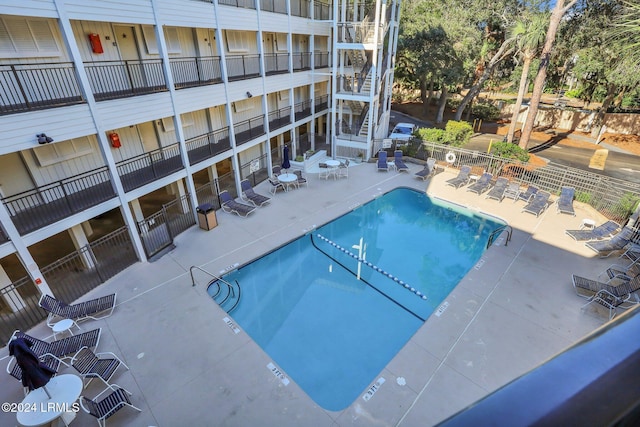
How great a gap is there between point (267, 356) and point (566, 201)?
15.4m

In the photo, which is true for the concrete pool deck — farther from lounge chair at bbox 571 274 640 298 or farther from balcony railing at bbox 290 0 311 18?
balcony railing at bbox 290 0 311 18

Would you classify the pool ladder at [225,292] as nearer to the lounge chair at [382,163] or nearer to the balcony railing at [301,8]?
the lounge chair at [382,163]

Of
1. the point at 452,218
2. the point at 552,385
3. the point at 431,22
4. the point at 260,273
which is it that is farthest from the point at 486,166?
Result: the point at 552,385

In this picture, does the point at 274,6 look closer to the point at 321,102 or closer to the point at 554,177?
the point at 321,102

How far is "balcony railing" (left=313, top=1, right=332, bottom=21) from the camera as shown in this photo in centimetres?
2191

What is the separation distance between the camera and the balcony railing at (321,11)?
2191 centimetres

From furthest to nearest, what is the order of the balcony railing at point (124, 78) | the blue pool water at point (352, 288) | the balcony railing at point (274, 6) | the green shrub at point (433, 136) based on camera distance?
the green shrub at point (433, 136) → the balcony railing at point (274, 6) → the balcony railing at point (124, 78) → the blue pool water at point (352, 288)

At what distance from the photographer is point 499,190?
17156 mm

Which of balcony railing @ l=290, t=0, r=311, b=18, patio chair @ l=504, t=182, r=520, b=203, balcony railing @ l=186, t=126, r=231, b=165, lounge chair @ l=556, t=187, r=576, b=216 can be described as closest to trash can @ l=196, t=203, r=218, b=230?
balcony railing @ l=186, t=126, r=231, b=165

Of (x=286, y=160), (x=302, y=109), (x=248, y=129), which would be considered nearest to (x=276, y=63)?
(x=248, y=129)

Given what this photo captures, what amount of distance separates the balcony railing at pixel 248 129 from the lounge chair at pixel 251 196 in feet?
6.91

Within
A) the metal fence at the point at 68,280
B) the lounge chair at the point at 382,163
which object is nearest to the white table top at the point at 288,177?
the lounge chair at the point at 382,163

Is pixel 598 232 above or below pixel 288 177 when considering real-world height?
below

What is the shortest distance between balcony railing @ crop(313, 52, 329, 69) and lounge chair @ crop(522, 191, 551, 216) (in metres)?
15.6
